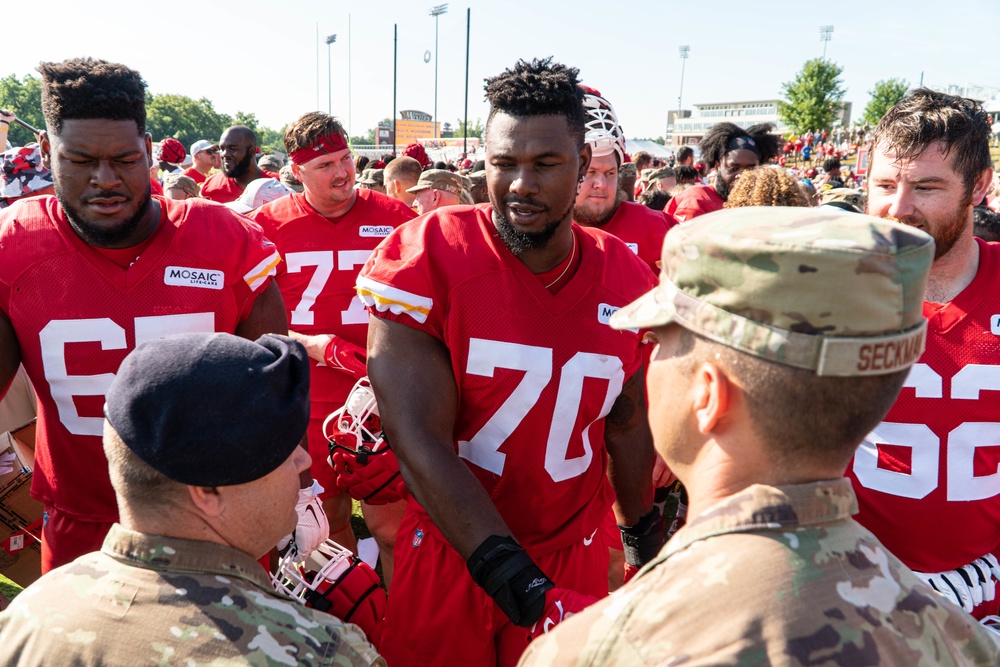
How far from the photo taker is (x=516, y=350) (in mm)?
2381

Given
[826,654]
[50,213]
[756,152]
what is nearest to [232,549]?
[826,654]

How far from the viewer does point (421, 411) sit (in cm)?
232

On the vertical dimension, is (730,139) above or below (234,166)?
above

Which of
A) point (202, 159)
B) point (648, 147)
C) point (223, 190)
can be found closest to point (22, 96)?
point (648, 147)

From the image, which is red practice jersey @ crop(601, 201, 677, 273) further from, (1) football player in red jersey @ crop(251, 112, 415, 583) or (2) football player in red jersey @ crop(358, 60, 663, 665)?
(2) football player in red jersey @ crop(358, 60, 663, 665)

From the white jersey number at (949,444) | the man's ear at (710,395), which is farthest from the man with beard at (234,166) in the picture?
the man's ear at (710,395)

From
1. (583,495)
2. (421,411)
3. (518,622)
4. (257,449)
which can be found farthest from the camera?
(583,495)

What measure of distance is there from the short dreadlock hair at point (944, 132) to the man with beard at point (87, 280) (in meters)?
2.35

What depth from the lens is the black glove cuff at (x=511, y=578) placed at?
2043 mm

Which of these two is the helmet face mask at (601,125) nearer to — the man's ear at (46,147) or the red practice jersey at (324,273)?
the red practice jersey at (324,273)

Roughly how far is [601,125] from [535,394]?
1974mm

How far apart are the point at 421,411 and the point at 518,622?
2.21ft

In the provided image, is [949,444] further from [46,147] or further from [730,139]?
[730,139]

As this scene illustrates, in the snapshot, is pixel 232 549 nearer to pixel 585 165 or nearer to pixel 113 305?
pixel 113 305
